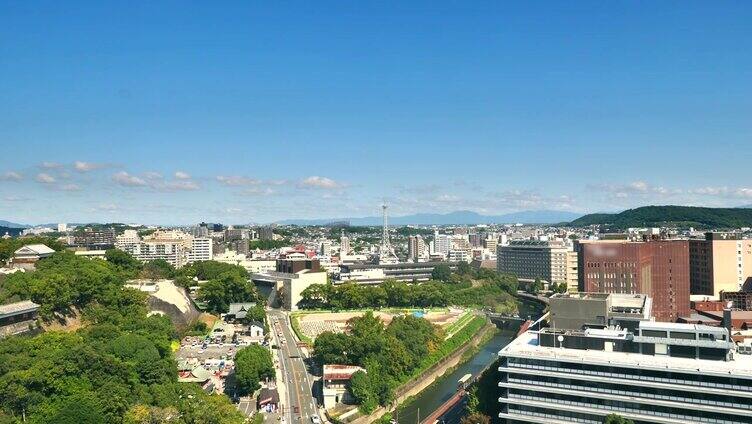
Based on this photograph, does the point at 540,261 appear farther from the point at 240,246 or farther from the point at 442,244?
the point at 240,246

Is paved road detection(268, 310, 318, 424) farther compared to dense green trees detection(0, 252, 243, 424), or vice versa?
paved road detection(268, 310, 318, 424)

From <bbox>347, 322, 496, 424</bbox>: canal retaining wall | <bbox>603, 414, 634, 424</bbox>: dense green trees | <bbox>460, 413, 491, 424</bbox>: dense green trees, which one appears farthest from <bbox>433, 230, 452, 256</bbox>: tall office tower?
<bbox>603, 414, 634, 424</bbox>: dense green trees

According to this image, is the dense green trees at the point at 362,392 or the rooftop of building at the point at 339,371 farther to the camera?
the rooftop of building at the point at 339,371

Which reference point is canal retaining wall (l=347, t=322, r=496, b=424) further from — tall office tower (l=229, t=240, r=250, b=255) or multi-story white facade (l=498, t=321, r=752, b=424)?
tall office tower (l=229, t=240, r=250, b=255)

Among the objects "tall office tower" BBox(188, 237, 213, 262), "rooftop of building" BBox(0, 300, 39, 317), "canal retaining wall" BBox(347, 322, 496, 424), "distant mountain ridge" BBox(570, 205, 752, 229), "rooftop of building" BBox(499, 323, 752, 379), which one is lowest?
"canal retaining wall" BBox(347, 322, 496, 424)

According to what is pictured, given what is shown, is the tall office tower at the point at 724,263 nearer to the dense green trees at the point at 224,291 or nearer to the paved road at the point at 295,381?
the paved road at the point at 295,381

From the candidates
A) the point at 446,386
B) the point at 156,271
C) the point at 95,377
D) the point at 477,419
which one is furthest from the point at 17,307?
the point at 156,271

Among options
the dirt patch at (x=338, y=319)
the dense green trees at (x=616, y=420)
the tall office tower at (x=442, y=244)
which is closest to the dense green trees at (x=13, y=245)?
the dirt patch at (x=338, y=319)
